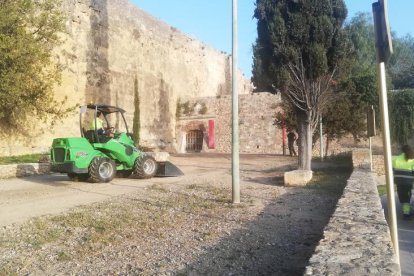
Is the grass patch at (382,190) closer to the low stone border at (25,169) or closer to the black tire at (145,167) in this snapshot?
the black tire at (145,167)

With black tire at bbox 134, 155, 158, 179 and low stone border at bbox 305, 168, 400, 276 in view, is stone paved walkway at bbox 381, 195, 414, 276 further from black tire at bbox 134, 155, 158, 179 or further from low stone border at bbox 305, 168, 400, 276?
black tire at bbox 134, 155, 158, 179

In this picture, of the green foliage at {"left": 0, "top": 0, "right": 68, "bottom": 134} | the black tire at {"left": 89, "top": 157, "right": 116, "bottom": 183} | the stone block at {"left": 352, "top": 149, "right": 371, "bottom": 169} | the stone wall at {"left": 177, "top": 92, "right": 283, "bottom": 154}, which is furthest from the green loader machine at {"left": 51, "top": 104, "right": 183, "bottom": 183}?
the stone wall at {"left": 177, "top": 92, "right": 283, "bottom": 154}

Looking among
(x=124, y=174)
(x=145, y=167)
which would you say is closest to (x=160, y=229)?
(x=145, y=167)

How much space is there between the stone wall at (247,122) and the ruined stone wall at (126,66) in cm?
202

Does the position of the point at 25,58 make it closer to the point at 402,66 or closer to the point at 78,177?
the point at 78,177

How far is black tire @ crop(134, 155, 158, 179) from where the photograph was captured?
12.1 m

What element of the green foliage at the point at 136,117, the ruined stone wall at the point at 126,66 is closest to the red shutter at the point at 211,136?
the ruined stone wall at the point at 126,66

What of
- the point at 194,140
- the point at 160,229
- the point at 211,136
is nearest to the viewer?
the point at 160,229

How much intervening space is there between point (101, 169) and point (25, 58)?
16.0 feet

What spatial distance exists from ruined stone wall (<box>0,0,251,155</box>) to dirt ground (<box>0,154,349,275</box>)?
363 inches

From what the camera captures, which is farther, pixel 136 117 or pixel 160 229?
pixel 136 117

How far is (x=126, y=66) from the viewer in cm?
2409

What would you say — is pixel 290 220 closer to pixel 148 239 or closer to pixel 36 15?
pixel 148 239

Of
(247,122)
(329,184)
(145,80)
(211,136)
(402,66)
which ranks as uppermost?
(402,66)
